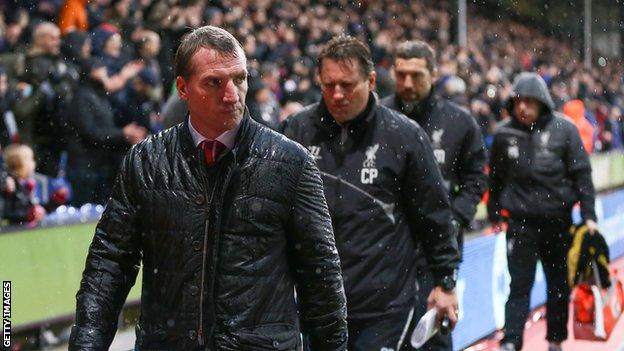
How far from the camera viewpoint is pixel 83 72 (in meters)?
8.97

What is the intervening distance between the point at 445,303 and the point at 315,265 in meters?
1.64

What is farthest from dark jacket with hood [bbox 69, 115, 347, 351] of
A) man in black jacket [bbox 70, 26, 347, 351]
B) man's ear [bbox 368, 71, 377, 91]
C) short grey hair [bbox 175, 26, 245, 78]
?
man's ear [bbox 368, 71, 377, 91]

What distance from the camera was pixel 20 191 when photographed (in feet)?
23.8

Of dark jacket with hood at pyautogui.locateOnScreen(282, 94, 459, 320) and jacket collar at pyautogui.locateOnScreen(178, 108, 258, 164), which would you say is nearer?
jacket collar at pyautogui.locateOnScreen(178, 108, 258, 164)

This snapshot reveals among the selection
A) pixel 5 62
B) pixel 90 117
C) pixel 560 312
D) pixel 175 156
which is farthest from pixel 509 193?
pixel 175 156

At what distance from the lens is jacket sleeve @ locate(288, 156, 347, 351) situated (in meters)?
3.14

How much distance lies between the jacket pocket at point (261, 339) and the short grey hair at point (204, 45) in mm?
747

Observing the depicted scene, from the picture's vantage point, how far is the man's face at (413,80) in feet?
19.9

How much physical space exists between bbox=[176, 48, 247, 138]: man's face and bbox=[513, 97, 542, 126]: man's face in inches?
209

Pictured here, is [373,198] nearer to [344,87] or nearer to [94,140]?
[344,87]

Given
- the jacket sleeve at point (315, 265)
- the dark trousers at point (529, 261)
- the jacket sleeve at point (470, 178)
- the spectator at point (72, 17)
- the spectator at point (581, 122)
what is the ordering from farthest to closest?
the spectator at point (581, 122), the spectator at point (72, 17), the dark trousers at point (529, 261), the jacket sleeve at point (470, 178), the jacket sleeve at point (315, 265)

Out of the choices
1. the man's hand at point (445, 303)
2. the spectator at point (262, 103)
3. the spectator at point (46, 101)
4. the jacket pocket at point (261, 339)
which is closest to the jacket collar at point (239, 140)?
the jacket pocket at point (261, 339)

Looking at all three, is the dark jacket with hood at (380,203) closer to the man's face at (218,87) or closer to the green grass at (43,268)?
the man's face at (218,87)

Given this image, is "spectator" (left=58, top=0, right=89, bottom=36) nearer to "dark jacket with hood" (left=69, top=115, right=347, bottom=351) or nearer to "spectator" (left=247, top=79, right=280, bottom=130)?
"spectator" (left=247, top=79, right=280, bottom=130)
